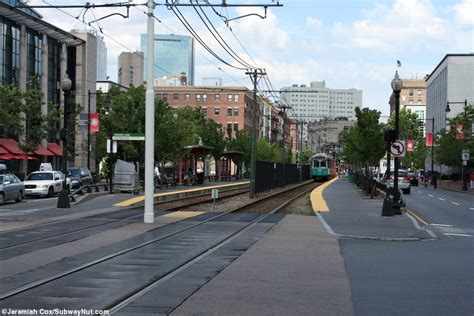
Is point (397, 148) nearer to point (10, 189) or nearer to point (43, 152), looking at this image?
point (10, 189)

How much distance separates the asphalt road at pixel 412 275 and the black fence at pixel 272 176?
1001 inches

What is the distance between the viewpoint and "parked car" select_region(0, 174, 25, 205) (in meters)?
29.4

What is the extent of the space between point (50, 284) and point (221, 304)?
278 cm

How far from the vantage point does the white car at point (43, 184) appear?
116 feet

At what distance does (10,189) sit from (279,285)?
2339 cm

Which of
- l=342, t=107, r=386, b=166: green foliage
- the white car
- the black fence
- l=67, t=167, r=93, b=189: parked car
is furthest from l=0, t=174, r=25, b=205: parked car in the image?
l=342, t=107, r=386, b=166: green foliage

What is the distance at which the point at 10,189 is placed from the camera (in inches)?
1187

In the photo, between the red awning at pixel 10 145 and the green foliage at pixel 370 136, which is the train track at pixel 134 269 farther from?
the red awning at pixel 10 145

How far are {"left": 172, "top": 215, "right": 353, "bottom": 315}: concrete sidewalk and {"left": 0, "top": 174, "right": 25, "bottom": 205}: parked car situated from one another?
58.6 feet

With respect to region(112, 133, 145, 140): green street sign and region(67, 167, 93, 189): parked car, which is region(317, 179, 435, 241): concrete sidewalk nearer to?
region(112, 133, 145, 140): green street sign

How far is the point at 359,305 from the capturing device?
8.25 m

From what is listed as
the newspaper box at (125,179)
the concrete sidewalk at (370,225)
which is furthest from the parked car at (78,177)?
the concrete sidewalk at (370,225)

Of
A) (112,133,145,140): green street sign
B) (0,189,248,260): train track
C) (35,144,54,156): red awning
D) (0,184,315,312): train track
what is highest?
(112,133,145,140): green street sign

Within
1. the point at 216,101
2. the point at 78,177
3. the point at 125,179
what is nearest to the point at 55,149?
the point at 78,177
